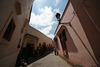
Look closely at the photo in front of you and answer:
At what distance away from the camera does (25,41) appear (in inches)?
277

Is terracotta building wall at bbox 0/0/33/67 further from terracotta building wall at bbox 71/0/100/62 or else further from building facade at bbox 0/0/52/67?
terracotta building wall at bbox 71/0/100/62

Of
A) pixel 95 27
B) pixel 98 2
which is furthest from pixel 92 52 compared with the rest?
pixel 98 2

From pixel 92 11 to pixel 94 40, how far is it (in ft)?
4.36

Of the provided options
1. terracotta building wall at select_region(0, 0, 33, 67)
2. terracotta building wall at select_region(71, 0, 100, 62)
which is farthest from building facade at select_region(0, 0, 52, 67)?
terracotta building wall at select_region(71, 0, 100, 62)

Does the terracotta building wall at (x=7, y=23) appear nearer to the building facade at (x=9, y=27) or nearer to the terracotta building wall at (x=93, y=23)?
the building facade at (x=9, y=27)

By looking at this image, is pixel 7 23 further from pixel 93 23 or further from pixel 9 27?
pixel 93 23

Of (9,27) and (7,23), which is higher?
(9,27)

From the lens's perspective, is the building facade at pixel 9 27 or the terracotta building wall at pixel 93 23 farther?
the terracotta building wall at pixel 93 23

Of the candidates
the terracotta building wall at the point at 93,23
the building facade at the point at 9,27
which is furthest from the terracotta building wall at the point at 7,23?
the terracotta building wall at the point at 93,23

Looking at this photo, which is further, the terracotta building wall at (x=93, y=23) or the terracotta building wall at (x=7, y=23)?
the terracotta building wall at (x=93, y=23)

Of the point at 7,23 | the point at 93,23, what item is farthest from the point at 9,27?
the point at 93,23

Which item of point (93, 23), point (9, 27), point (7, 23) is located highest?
point (9, 27)

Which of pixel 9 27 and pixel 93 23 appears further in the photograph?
pixel 9 27

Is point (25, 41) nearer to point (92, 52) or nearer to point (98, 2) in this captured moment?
point (92, 52)
